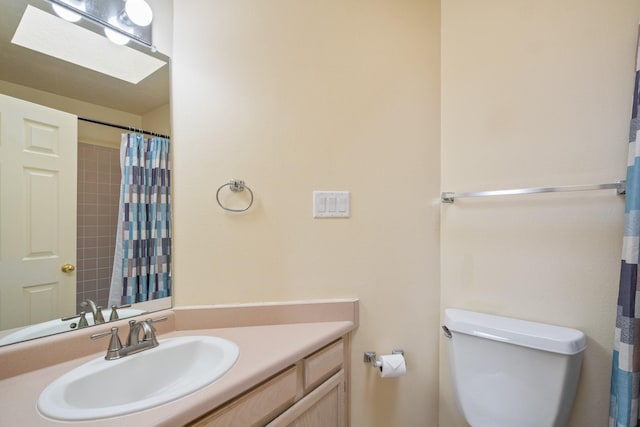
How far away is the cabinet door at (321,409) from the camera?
83 cm

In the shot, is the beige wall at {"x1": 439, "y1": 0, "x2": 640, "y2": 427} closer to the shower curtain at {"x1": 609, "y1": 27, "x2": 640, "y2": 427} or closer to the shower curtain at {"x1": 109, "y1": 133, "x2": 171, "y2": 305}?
the shower curtain at {"x1": 609, "y1": 27, "x2": 640, "y2": 427}

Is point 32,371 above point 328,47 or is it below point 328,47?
below

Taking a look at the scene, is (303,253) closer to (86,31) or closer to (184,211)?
(184,211)

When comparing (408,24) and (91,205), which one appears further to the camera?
(408,24)

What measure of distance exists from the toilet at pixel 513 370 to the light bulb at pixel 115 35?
171 centimetres

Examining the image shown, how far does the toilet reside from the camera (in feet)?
2.88

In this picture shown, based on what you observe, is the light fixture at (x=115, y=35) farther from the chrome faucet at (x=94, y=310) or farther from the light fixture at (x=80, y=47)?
the chrome faucet at (x=94, y=310)

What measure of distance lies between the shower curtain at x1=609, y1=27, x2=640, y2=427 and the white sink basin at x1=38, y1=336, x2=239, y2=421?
1228 mm

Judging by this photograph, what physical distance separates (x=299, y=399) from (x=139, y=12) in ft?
5.07

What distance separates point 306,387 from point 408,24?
1.61m

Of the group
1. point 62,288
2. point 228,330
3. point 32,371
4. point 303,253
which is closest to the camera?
point 32,371

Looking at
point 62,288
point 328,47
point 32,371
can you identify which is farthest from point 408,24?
point 32,371

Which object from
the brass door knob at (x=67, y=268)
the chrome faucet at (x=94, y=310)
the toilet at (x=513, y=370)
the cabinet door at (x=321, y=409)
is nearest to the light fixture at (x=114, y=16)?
the brass door knob at (x=67, y=268)

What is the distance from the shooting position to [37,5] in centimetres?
82
